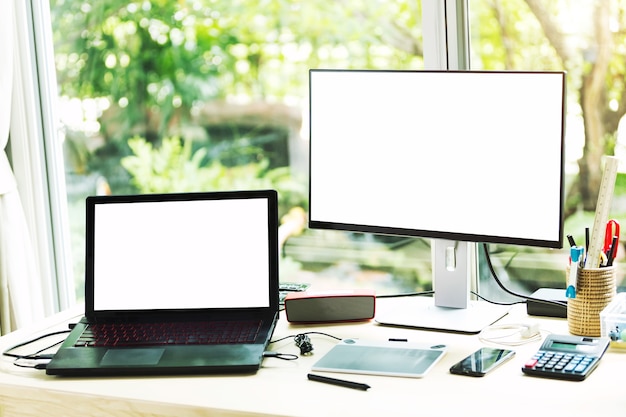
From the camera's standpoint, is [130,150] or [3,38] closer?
[3,38]

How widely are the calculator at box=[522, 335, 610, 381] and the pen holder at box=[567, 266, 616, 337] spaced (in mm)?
60

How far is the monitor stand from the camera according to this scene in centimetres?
158

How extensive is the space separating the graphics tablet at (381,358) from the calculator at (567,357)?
0.53 ft

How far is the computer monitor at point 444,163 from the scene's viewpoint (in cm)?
144

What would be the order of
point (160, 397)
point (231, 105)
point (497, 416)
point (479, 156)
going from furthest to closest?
1. point (231, 105)
2. point (479, 156)
3. point (160, 397)
4. point (497, 416)

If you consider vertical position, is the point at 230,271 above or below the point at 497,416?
above

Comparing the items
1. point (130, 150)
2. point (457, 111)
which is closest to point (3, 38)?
point (130, 150)

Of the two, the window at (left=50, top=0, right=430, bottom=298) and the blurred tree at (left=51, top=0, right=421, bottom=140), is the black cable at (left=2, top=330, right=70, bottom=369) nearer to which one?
the window at (left=50, top=0, right=430, bottom=298)

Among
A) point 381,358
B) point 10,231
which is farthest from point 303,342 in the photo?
point 10,231

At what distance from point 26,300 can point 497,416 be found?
1470 millimetres

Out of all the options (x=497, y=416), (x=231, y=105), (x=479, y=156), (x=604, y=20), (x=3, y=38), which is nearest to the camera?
(x=497, y=416)

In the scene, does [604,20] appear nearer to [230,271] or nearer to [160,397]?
[230,271]

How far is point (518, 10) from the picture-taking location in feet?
6.10

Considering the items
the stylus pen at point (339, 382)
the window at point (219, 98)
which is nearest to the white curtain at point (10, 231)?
the window at point (219, 98)
